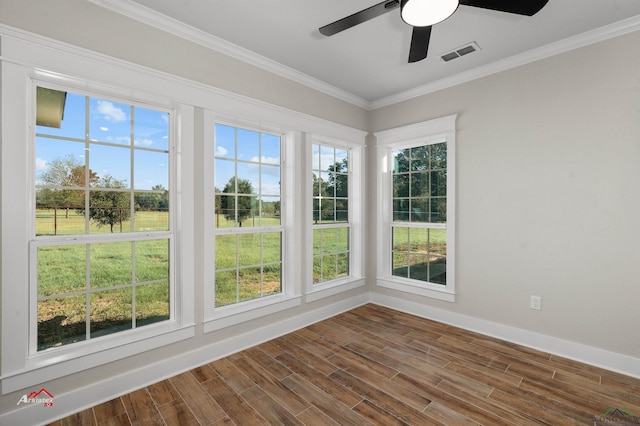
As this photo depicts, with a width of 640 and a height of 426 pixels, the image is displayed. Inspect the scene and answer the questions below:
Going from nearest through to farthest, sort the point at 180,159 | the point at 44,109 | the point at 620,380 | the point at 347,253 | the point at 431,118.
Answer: the point at 44,109, the point at 620,380, the point at 180,159, the point at 431,118, the point at 347,253

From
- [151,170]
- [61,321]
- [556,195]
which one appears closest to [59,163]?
[151,170]

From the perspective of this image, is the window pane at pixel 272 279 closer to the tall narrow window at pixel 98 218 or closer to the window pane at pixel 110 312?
the tall narrow window at pixel 98 218

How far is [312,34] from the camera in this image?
2666 mm

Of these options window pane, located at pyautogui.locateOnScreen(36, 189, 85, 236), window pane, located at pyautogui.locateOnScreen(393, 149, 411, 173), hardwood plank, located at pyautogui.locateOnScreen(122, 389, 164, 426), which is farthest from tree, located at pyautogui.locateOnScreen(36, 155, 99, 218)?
window pane, located at pyautogui.locateOnScreen(393, 149, 411, 173)

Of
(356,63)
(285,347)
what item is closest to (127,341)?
(285,347)

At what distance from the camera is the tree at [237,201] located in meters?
2.95

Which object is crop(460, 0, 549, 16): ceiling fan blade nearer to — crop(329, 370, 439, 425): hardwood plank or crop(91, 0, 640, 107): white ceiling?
crop(91, 0, 640, 107): white ceiling

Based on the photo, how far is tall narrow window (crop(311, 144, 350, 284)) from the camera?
3.87 m

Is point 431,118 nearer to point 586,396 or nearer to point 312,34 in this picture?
point 312,34

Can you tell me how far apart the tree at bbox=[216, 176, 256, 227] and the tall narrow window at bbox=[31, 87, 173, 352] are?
1.75ft

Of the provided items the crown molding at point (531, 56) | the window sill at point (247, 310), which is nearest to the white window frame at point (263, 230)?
the window sill at point (247, 310)

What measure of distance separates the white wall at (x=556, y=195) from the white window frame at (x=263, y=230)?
1.91 m

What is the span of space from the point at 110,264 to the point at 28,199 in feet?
2.19

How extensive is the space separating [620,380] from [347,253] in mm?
2882
